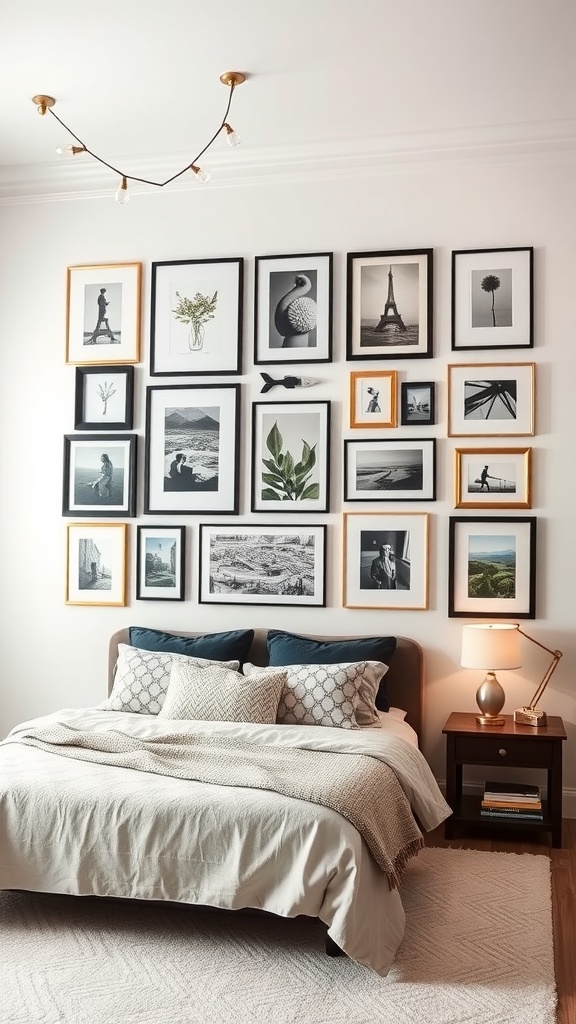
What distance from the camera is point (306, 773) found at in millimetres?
3271

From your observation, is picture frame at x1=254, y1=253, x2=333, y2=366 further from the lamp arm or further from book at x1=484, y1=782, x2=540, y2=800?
book at x1=484, y1=782, x2=540, y2=800

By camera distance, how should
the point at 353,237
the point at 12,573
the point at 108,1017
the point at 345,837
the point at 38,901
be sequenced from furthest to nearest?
the point at 12,573 → the point at 353,237 → the point at 38,901 → the point at 345,837 → the point at 108,1017

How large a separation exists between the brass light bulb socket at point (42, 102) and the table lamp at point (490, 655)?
9.77ft

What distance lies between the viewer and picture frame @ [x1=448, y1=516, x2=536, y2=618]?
15.3ft

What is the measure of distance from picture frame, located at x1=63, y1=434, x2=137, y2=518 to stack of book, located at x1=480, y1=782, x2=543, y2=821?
2.30 m

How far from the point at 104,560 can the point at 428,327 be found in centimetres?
208

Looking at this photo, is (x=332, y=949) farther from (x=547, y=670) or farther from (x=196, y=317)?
(x=196, y=317)

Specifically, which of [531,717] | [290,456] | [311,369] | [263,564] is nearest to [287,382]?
[311,369]

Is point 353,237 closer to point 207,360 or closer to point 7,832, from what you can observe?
point 207,360

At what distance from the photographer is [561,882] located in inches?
147

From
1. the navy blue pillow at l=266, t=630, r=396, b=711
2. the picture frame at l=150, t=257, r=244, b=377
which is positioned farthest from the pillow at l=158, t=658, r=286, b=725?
the picture frame at l=150, t=257, r=244, b=377

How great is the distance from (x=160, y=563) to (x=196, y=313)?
4.37 feet

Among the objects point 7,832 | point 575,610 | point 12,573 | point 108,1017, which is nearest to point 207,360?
point 12,573

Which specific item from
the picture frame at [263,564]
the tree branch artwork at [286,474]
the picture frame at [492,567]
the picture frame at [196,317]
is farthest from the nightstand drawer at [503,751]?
the picture frame at [196,317]
